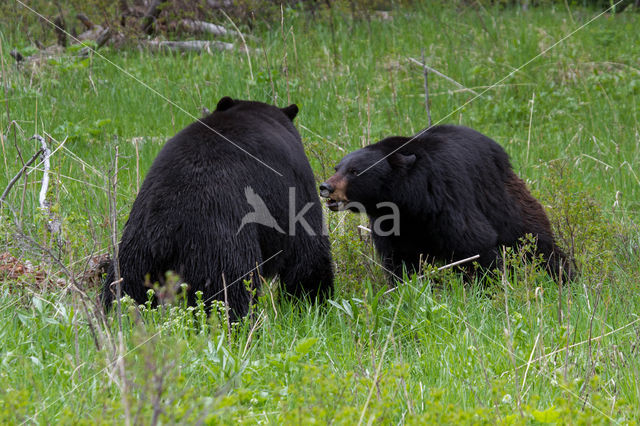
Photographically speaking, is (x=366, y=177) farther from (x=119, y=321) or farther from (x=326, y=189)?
(x=119, y=321)

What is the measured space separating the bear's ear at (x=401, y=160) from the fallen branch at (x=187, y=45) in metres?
5.09

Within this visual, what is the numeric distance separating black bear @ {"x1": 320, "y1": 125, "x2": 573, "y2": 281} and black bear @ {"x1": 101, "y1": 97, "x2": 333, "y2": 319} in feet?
2.83

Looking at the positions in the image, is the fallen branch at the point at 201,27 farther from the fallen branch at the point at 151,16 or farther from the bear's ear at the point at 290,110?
the bear's ear at the point at 290,110

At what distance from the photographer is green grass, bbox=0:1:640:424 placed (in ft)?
7.71

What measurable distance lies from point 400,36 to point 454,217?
5.75m

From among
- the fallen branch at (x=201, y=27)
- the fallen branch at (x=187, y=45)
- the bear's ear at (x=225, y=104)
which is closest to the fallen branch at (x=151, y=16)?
the fallen branch at (x=201, y=27)

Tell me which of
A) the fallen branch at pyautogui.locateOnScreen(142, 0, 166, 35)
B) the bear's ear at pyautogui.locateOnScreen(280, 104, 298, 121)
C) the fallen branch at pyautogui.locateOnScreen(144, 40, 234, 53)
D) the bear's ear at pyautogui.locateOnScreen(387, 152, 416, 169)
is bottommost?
the bear's ear at pyautogui.locateOnScreen(387, 152, 416, 169)

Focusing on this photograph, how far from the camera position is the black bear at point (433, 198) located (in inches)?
177

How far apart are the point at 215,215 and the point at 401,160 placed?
1.63m

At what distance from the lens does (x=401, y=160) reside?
455 cm

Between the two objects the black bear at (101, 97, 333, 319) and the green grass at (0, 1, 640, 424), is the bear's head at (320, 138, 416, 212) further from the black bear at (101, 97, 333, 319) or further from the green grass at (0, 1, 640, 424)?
the black bear at (101, 97, 333, 319)

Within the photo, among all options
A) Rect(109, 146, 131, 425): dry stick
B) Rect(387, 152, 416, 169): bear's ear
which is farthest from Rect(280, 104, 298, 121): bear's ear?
Rect(109, 146, 131, 425): dry stick

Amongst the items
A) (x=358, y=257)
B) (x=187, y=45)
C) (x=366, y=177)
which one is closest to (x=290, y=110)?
(x=366, y=177)

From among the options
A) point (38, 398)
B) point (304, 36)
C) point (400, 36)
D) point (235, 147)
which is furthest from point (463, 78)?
point (38, 398)
